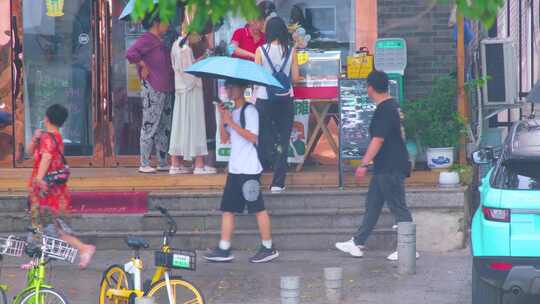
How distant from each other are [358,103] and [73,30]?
3883mm

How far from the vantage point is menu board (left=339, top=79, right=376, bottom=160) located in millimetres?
12062

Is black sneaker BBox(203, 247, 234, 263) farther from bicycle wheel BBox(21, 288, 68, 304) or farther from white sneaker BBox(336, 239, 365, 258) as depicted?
bicycle wheel BBox(21, 288, 68, 304)

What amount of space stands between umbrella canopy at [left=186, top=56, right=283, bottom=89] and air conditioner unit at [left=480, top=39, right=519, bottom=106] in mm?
3327

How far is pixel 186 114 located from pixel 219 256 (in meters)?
2.13

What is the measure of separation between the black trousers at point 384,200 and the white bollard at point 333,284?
1.79 m

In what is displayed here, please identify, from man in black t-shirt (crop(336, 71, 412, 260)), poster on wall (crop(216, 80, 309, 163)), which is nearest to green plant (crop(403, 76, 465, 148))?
poster on wall (crop(216, 80, 309, 163))

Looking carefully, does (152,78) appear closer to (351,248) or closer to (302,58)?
(302,58)

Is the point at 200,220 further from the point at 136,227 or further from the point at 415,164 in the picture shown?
the point at 415,164

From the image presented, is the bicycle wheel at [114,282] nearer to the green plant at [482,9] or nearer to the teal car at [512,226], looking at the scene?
the teal car at [512,226]

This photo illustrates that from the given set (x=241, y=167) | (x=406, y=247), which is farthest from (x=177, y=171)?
(x=406, y=247)

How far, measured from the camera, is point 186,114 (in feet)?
41.0

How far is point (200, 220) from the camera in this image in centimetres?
1180

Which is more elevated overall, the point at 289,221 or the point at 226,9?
the point at 226,9

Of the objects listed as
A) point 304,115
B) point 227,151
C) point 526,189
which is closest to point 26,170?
point 227,151
